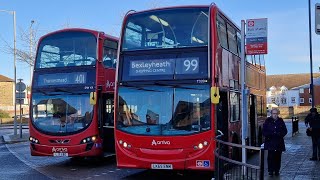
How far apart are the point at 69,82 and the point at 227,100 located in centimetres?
527

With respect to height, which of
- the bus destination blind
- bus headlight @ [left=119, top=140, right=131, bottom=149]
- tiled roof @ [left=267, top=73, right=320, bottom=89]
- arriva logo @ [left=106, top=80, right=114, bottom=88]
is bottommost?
bus headlight @ [left=119, top=140, right=131, bottom=149]

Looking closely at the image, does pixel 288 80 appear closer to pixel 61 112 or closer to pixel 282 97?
pixel 282 97

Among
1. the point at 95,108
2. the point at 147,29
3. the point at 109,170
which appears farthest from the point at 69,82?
the point at 147,29

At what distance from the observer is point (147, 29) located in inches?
459

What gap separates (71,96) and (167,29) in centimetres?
456

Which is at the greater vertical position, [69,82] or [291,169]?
[69,82]

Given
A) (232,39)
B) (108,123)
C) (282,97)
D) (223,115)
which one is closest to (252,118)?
(232,39)

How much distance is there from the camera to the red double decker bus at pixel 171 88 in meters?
10.5

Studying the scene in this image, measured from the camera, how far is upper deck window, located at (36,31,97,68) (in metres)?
14.7

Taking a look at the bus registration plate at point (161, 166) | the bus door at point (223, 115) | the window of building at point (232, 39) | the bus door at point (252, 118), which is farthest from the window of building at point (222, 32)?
the bus door at point (252, 118)

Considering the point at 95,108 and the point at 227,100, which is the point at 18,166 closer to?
the point at 95,108

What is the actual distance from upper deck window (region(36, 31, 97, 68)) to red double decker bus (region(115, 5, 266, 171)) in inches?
124

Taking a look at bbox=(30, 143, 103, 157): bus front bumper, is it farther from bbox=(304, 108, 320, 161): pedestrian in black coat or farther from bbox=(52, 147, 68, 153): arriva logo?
bbox=(304, 108, 320, 161): pedestrian in black coat

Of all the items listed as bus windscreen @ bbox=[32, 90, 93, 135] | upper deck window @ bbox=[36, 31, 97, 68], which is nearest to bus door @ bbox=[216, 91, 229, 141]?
bus windscreen @ bbox=[32, 90, 93, 135]
